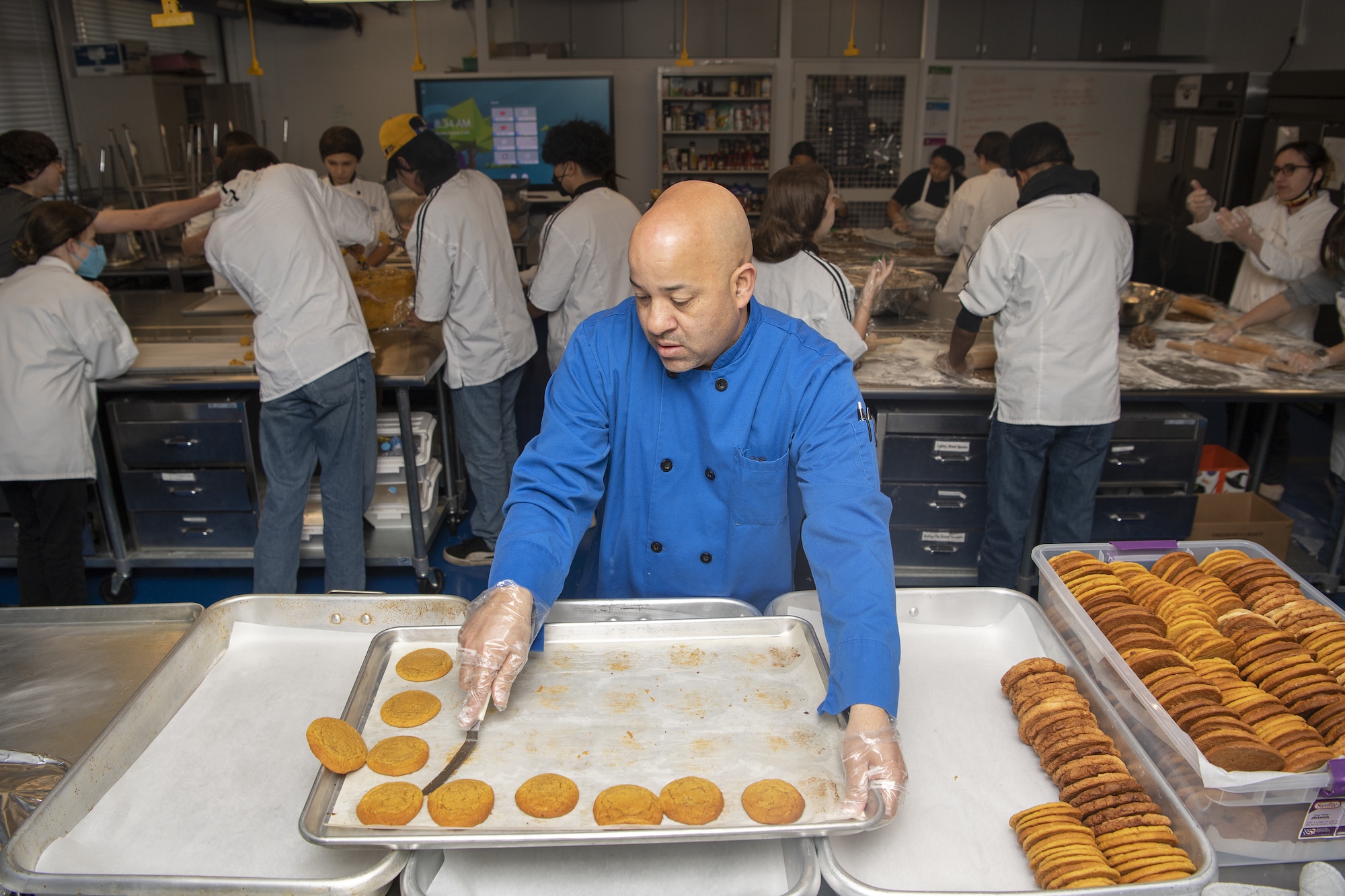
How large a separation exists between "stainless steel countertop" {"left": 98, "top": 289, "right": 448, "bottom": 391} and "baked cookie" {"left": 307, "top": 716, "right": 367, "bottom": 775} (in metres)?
2.24

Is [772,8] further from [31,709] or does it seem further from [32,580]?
[31,709]

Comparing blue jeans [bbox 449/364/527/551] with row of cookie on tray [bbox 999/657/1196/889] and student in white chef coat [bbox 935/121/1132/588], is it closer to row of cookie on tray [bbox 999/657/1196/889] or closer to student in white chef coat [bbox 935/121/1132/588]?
student in white chef coat [bbox 935/121/1132/588]

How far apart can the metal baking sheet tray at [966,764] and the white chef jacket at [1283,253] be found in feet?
10.8

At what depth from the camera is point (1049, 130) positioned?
3.03m

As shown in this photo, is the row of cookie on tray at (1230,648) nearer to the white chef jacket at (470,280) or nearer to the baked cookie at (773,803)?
the baked cookie at (773,803)

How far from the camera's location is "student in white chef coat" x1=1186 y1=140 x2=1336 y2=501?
13.0 feet

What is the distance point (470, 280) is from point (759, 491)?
2201mm

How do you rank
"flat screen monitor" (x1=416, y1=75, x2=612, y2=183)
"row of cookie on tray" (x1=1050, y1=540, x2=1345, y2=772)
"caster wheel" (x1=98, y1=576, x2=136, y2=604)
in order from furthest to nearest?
"flat screen monitor" (x1=416, y1=75, x2=612, y2=183)
"caster wheel" (x1=98, y1=576, x2=136, y2=604)
"row of cookie on tray" (x1=1050, y1=540, x2=1345, y2=772)

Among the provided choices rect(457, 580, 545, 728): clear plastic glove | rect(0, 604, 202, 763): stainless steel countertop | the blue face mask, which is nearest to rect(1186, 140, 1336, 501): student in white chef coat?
rect(457, 580, 545, 728): clear plastic glove

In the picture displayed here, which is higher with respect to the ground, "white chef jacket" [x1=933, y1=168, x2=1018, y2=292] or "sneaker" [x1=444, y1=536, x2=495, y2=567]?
"white chef jacket" [x1=933, y1=168, x2=1018, y2=292]

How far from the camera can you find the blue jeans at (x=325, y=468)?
10.1 feet

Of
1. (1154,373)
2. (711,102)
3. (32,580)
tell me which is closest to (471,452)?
(32,580)

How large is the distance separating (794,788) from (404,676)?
0.63m

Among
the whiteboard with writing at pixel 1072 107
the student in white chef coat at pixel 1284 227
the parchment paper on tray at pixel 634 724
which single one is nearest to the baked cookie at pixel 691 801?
the parchment paper on tray at pixel 634 724
